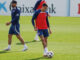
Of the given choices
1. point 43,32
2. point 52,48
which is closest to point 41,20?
point 43,32

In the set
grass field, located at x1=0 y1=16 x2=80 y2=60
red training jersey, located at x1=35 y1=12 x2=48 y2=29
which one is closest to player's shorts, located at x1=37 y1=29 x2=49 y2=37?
red training jersey, located at x1=35 y1=12 x2=48 y2=29

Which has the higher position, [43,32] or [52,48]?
[43,32]

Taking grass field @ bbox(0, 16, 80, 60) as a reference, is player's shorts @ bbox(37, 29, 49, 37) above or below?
above

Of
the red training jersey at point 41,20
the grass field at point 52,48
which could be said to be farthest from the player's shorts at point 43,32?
the grass field at point 52,48

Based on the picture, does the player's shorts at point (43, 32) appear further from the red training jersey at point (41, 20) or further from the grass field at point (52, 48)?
the grass field at point (52, 48)

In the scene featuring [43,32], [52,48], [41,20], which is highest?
[41,20]

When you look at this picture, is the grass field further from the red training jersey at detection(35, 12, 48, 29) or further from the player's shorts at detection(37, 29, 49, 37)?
the red training jersey at detection(35, 12, 48, 29)

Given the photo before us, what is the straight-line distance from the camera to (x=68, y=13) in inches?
1054

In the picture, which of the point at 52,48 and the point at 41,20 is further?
the point at 52,48

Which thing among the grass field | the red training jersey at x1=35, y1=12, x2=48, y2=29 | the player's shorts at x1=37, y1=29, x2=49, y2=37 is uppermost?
the red training jersey at x1=35, y1=12, x2=48, y2=29

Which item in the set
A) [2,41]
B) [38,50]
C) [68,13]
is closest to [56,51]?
[38,50]

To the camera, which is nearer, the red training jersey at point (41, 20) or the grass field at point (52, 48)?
the grass field at point (52, 48)

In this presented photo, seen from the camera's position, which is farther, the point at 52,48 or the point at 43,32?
the point at 52,48

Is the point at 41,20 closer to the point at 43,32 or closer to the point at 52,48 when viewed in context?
the point at 43,32
